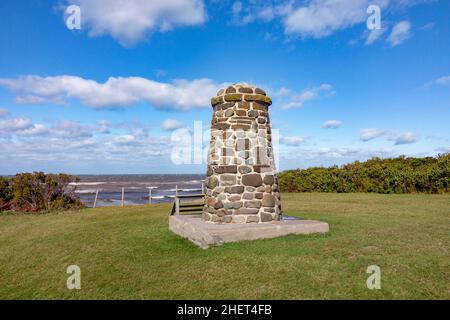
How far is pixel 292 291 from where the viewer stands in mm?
4754

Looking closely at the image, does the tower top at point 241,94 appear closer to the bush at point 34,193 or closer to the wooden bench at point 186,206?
the wooden bench at point 186,206

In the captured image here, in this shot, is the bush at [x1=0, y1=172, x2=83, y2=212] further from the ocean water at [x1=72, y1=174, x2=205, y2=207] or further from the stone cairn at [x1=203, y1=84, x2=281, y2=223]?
the stone cairn at [x1=203, y1=84, x2=281, y2=223]

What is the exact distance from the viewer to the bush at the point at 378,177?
1852 cm

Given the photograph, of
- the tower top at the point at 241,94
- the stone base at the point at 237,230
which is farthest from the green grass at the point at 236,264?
the tower top at the point at 241,94

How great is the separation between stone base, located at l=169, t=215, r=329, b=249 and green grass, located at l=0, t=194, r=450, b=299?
0.24 metres

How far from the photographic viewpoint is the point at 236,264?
596 cm

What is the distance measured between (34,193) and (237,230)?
14.0m

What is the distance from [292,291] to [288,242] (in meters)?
2.57

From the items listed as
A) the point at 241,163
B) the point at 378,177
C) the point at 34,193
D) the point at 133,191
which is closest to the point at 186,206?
the point at 241,163

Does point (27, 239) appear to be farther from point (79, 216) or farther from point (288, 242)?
point (288, 242)

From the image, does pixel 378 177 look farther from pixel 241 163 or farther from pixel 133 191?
pixel 133 191
